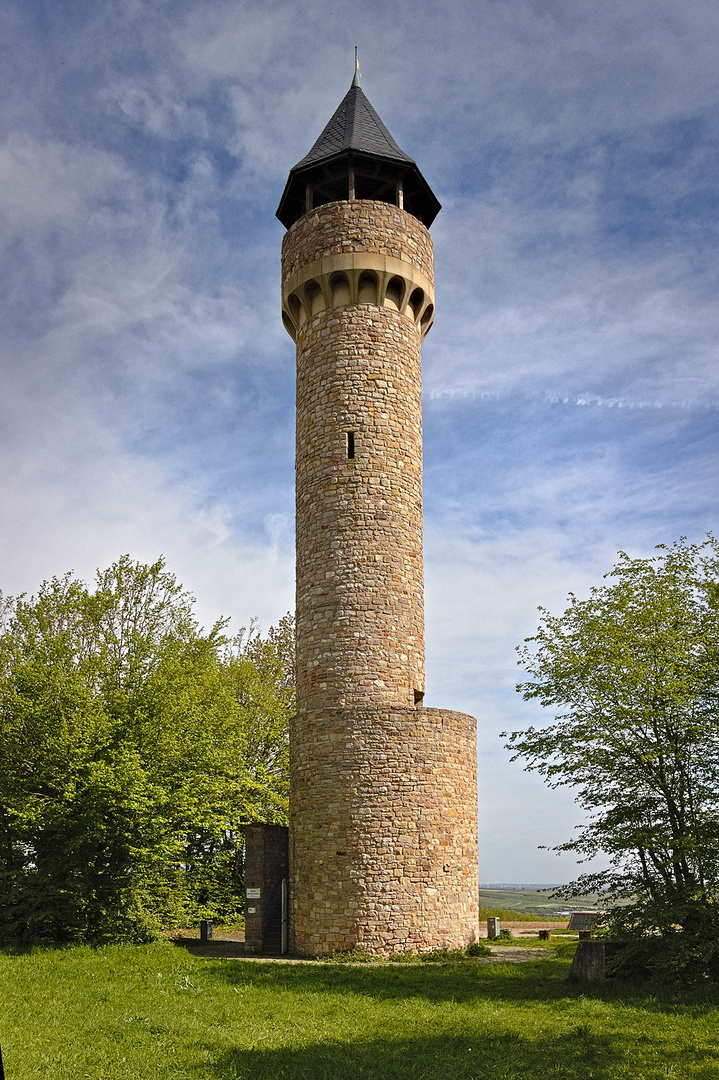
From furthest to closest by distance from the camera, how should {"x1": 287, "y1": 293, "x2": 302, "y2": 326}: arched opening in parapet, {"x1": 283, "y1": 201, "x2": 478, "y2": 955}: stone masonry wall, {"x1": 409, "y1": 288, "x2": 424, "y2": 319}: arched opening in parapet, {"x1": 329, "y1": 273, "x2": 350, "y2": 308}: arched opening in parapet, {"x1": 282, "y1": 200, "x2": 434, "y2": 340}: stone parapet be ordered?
{"x1": 287, "y1": 293, "x2": 302, "y2": 326}: arched opening in parapet < {"x1": 409, "y1": 288, "x2": 424, "y2": 319}: arched opening in parapet < {"x1": 329, "y1": 273, "x2": 350, "y2": 308}: arched opening in parapet < {"x1": 282, "y1": 200, "x2": 434, "y2": 340}: stone parapet < {"x1": 283, "y1": 201, "x2": 478, "y2": 955}: stone masonry wall

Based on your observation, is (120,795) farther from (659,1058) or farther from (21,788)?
(659,1058)

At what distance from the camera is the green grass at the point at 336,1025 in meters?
8.49

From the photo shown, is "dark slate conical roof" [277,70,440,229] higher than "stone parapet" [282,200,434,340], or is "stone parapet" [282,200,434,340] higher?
"dark slate conical roof" [277,70,440,229]

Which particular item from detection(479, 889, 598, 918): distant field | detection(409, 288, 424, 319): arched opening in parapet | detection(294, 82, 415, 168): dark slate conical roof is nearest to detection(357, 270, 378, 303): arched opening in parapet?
detection(409, 288, 424, 319): arched opening in parapet

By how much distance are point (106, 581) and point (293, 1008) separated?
14.1m

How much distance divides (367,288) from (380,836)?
494 inches

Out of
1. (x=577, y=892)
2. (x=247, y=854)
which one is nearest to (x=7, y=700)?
(x=247, y=854)

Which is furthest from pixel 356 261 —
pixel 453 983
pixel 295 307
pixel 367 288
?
pixel 453 983

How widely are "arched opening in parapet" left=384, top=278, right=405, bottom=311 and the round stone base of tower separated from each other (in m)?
9.88

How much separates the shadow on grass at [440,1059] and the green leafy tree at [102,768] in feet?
30.0

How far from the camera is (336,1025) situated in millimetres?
10414

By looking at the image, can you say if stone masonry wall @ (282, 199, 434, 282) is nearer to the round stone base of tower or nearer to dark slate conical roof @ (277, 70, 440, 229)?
dark slate conical roof @ (277, 70, 440, 229)

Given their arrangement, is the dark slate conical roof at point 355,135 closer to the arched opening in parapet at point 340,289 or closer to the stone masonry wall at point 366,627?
the stone masonry wall at point 366,627

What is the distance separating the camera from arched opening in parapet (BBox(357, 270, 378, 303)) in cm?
2053
